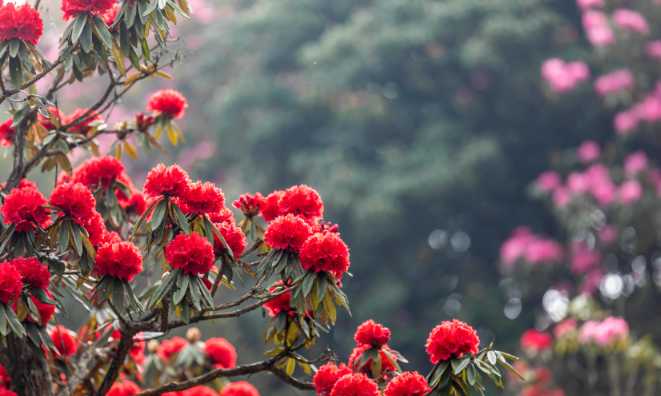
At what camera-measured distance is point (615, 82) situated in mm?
5516

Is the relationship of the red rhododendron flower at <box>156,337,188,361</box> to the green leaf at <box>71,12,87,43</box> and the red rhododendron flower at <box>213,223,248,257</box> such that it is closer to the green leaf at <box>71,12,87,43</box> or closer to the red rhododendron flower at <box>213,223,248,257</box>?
the red rhododendron flower at <box>213,223,248,257</box>

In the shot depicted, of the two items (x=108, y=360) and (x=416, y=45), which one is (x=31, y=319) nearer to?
(x=108, y=360)

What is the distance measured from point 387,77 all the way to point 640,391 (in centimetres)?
397

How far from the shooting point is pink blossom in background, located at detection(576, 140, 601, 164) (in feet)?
18.6

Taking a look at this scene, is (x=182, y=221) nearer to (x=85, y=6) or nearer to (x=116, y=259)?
(x=116, y=259)

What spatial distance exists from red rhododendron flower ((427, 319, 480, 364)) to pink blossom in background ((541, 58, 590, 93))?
479 centimetres

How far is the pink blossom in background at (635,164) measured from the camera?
5215 millimetres

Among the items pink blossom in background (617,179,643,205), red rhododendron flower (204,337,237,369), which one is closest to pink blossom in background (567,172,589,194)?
pink blossom in background (617,179,643,205)

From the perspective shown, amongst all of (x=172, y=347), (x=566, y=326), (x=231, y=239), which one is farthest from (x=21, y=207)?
(x=566, y=326)

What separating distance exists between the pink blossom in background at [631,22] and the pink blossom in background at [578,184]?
57.5 inches

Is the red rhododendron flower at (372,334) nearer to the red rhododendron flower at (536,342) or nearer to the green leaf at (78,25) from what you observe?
the green leaf at (78,25)

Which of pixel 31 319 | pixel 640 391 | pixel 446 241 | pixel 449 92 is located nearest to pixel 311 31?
pixel 449 92

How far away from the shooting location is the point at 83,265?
147 centimetres

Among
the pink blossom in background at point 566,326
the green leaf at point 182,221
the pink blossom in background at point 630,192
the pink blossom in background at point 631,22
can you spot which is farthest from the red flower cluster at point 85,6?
the pink blossom in background at point 631,22
